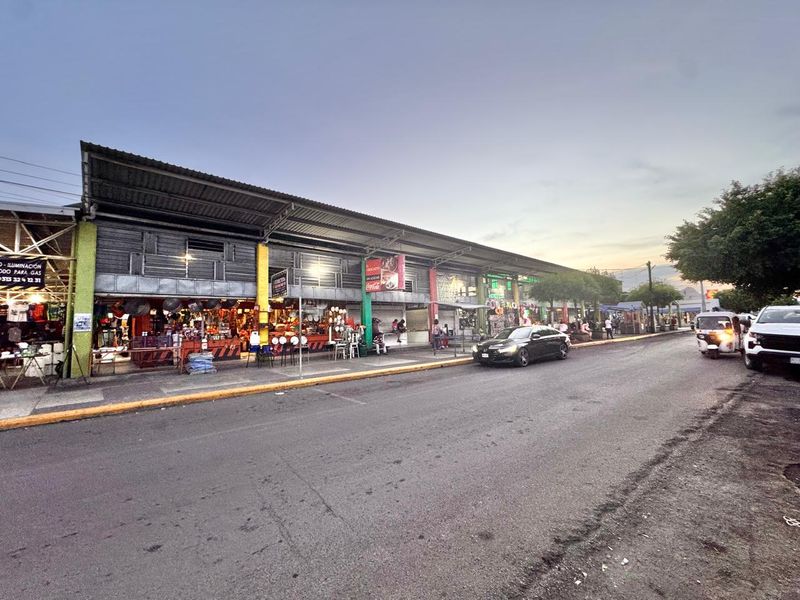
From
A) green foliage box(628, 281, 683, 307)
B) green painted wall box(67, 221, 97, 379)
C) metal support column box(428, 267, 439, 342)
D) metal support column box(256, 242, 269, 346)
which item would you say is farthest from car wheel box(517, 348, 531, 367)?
green foliage box(628, 281, 683, 307)

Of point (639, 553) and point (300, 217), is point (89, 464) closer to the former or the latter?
point (639, 553)

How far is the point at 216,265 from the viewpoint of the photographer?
1549 cm

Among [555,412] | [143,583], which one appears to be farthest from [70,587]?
[555,412]

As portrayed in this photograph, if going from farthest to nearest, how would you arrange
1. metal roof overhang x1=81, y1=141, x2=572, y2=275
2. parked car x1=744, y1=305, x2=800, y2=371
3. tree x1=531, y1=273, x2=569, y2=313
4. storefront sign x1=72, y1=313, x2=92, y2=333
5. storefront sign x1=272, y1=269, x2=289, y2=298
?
tree x1=531, y1=273, x2=569, y2=313 < storefront sign x1=272, y1=269, x2=289, y2=298 < storefront sign x1=72, y1=313, x2=92, y2=333 < metal roof overhang x1=81, y1=141, x2=572, y2=275 < parked car x1=744, y1=305, x2=800, y2=371

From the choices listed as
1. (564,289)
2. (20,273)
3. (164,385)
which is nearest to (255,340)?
(164,385)

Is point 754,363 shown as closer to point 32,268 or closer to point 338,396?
point 338,396

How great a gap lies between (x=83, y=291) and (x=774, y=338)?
2219 cm

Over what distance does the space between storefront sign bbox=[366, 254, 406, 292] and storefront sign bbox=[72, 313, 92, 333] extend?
39.4 ft

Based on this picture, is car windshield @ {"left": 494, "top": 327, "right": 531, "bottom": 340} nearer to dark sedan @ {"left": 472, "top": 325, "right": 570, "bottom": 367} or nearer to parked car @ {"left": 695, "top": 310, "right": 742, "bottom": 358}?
dark sedan @ {"left": 472, "top": 325, "right": 570, "bottom": 367}

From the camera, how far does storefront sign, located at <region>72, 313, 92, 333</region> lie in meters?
12.0

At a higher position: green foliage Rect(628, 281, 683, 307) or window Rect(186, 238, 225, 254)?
window Rect(186, 238, 225, 254)

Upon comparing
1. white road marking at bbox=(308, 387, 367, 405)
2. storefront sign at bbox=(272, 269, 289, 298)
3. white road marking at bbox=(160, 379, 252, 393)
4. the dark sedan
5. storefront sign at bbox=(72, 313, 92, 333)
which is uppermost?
storefront sign at bbox=(272, 269, 289, 298)

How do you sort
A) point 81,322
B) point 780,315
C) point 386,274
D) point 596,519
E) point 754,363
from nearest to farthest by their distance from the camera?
point 596,519 → point 780,315 → point 754,363 → point 81,322 → point 386,274

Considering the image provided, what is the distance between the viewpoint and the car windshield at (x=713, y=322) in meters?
15.7
